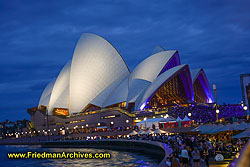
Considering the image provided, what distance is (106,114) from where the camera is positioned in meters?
52.1

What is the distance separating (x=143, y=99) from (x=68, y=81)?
21.3 meters

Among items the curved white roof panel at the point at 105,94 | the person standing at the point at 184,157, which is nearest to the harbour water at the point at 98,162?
the person standing at the point at 184,157

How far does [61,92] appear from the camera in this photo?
6131cm

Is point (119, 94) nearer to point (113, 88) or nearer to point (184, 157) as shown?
point (113, 88)

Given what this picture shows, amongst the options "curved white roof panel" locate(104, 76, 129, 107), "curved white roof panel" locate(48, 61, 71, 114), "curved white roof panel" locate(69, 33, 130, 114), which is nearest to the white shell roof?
"curved white roof panel" locate(104, 76, 129, 107)

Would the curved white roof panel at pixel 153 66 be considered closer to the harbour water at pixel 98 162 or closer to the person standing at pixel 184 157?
the harbour water at pixel 98 162

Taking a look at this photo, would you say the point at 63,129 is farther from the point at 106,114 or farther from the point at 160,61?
the point at 160,61

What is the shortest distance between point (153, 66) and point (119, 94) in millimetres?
8096

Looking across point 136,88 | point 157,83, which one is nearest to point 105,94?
point 136,88

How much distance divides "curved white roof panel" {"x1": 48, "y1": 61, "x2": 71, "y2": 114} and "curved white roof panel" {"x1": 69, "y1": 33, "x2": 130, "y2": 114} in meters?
4.19

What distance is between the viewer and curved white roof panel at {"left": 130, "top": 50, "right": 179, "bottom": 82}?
152 ft

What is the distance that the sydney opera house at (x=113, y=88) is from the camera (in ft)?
152

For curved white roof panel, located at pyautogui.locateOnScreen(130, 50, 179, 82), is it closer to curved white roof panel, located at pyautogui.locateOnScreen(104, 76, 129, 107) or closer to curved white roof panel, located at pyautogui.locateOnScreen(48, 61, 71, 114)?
curved white roof panel, located at pyautogui.locateOnScreen(104, 76, 129, 107)

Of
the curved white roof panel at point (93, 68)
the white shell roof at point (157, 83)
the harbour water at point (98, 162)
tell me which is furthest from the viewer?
the curved white roof panel at point (93, 68)
